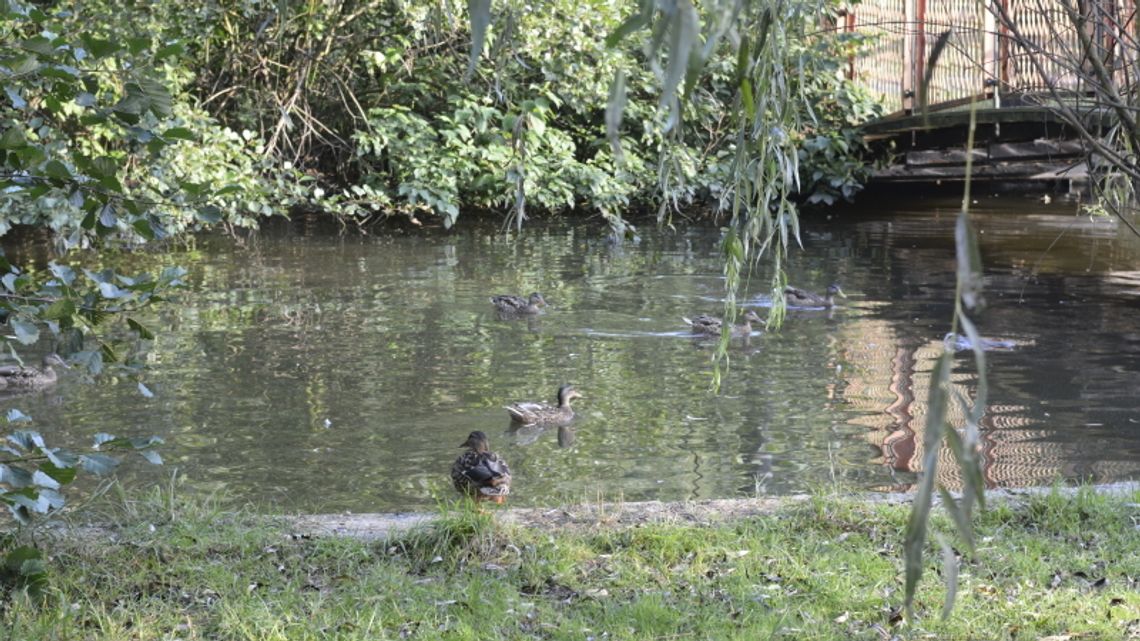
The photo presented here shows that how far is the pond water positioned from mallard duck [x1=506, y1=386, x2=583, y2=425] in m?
0.13

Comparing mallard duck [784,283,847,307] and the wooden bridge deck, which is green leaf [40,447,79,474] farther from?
the wooden bridge deck

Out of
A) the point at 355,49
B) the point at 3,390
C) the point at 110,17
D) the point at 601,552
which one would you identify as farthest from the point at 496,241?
the point at 601,552

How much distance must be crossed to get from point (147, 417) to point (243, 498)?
8.06ft

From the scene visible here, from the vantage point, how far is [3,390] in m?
11.6

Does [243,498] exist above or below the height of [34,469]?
below

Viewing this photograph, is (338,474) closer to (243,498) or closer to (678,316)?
(243,498)

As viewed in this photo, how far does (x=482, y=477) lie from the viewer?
27.7 feet

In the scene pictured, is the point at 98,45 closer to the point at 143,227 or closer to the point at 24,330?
the point at 143,227

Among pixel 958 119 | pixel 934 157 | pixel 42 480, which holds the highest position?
pixel 958 119

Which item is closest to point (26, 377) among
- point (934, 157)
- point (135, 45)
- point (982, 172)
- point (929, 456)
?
point (135, 45)

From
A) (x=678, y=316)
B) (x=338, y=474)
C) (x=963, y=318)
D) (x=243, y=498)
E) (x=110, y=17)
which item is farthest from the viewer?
(x=110, y=17)

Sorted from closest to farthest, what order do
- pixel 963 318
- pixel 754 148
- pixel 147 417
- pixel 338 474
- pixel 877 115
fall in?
pixel 963 318, pixel 754 148, pixel 338 474, pixel 147 417, pixel 877 115

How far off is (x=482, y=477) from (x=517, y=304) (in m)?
6.95

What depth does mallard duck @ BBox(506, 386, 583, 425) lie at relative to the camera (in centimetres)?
1058
